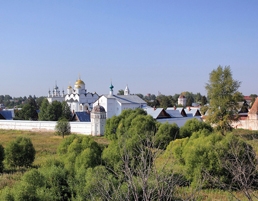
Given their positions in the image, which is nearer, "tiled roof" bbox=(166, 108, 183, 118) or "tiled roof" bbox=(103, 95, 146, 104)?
"tiled roof" bbox=(166, 108, 183, 118)

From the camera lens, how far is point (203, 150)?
44.2 feet

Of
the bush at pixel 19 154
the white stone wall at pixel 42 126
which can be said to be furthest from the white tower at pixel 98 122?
the bush at pixel 19 154

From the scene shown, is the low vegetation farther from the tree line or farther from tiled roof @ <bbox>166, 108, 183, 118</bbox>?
tiled roof @ <bbox>166, 108, 183, 118</bbox>

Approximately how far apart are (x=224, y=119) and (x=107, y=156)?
47.6 ft

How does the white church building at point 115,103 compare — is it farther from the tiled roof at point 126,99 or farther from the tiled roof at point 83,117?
the tiled roof at point 83,117

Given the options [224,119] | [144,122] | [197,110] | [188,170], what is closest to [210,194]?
[188,170]

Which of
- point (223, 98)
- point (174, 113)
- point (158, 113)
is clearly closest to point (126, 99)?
point (158, 113)

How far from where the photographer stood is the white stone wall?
97.1ft

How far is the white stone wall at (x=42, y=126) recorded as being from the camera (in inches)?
1166

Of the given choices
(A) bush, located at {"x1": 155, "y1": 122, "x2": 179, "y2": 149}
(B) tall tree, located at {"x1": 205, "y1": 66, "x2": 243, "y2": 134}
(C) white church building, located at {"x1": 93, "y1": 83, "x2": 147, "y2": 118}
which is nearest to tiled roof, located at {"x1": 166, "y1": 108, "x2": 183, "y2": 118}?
(C) white church building, located at {"x1": 93, "y1": 83, "x2": 147, "y2": 118}

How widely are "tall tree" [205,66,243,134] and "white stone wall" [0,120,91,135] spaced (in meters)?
11.4

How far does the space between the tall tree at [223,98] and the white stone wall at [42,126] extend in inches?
448

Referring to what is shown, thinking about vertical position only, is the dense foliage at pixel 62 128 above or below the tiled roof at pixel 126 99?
below

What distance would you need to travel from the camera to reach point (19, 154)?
1622cm
